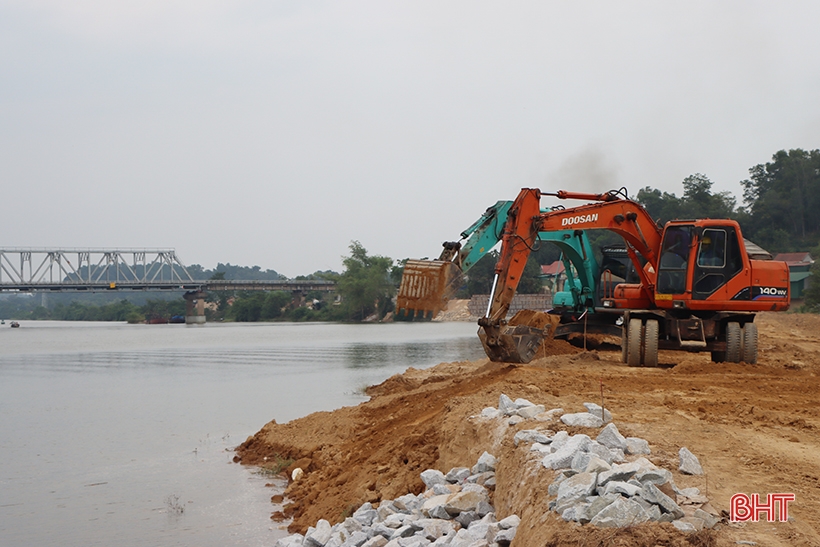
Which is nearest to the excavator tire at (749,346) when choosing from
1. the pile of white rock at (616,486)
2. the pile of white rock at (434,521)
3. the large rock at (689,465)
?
the pile of white rock at (434,521)

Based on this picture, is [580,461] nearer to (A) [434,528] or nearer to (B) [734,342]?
(A) [434,528]

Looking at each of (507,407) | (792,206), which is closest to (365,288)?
(792,206)

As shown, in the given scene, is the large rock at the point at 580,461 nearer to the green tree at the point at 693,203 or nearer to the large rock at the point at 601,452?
the large rock at the point at 601,452

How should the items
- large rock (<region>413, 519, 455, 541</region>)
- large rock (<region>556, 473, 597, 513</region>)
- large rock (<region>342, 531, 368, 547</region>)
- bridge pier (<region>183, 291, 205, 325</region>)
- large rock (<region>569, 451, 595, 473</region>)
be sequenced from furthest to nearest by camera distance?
bridge pier (<region>183, 291, 205, 325</region>) → large rock (<region>342, 531, 368, 547</region>) → large rock (<region>413, 519, 455, 541</region>) → large rock (<region>569, 451, 595, 473</region>) → large rock (<region>556, 473, 597, 513</region>)

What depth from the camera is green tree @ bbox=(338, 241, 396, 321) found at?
92125 millimetres

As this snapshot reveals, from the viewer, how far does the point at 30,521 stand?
10008mm

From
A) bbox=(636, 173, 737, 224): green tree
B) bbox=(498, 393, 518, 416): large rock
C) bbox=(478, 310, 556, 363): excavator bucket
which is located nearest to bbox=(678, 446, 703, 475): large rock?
bbox=(498, 393, 518, 416): large rock

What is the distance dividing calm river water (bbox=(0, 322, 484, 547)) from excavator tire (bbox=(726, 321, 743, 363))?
8525mm

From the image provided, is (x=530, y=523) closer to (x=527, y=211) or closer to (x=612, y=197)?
(x=527, y=211)

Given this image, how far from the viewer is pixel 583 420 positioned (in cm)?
749

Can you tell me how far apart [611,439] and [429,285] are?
9050 mm

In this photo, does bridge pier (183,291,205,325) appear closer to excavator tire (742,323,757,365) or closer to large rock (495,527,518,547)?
excavator tire (742,323,757,365)

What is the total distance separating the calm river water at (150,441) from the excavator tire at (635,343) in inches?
263

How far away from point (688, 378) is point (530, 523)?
808 cm
